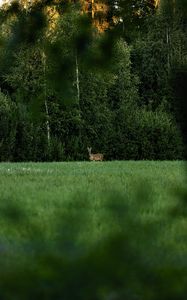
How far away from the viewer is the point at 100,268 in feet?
3.31

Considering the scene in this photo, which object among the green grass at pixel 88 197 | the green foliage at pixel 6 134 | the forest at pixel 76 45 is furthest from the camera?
the green foliage at pixel 6 134

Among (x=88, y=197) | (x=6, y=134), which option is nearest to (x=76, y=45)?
(x=88, y=197)

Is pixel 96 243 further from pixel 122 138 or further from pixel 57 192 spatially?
pixel 122 138

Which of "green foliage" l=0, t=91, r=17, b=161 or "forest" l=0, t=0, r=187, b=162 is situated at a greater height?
"forest" l=0, t=0, r=187, b=162

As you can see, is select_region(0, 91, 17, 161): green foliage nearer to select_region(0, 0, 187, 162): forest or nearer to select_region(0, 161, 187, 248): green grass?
select_region(0, 161, 187, 248): green grass

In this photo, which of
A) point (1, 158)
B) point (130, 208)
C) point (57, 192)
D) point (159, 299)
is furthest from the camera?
point (1, 158)

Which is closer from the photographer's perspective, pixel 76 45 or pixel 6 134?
pixel 76 45

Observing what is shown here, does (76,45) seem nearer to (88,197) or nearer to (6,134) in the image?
(88,197)

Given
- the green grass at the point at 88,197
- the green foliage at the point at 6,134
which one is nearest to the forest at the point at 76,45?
the green grass at the point at 88,197

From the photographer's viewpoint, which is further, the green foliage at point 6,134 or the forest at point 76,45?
the green foliage at point 6,134

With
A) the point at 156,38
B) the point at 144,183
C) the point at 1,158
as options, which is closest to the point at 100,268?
the point at 144,183

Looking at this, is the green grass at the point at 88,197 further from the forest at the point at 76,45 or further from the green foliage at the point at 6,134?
the green foliage at the point at 6,134

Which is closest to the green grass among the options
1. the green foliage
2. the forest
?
the forest

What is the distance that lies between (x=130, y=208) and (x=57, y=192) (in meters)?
8.86
